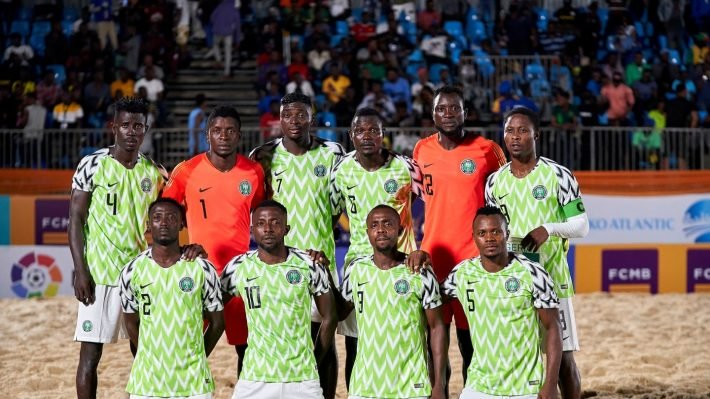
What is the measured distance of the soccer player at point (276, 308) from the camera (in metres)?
6.25

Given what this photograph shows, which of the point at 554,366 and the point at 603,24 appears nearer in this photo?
the point at 554,366

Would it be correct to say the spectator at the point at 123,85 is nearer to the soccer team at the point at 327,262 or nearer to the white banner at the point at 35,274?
the white banner at the point at 35,274

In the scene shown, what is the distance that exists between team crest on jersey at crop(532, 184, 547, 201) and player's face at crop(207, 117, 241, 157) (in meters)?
1.97

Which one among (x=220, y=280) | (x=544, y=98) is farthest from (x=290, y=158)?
(x=544, y=98)

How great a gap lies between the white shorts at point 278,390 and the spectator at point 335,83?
12382 mm

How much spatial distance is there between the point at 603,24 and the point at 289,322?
16836 mm

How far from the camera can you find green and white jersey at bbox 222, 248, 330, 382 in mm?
6258

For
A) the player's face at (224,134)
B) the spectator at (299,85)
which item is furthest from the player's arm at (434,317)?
the spectator at (299,85)

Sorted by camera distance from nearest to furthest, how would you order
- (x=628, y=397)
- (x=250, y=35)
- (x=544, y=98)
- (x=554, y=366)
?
(x=554, y=366), (x=628, y=397), (x=544, y=98), (x=250, y=35)

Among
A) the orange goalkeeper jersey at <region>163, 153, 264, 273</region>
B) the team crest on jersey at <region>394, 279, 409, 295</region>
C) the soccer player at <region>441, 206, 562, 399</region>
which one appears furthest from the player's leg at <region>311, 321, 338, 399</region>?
the soccer player at <region>441, 206, 562, 399</region>

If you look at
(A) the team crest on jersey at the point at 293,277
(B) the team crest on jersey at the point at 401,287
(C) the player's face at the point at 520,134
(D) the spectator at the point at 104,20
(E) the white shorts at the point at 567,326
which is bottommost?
(E) the white shorts at the point at 567,326

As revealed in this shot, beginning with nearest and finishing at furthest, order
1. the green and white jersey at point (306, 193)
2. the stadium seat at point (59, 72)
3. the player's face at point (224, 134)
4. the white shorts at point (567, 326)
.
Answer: the white shorts at point (567, 326) < the player's face at point (224, 134) < the green and white jersey at point (306, 193) < the stadium seat at point (59, 72)

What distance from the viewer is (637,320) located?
13312 mm

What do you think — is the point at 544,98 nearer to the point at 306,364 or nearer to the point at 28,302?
the point at 28,302
